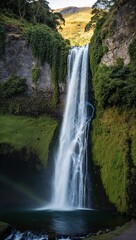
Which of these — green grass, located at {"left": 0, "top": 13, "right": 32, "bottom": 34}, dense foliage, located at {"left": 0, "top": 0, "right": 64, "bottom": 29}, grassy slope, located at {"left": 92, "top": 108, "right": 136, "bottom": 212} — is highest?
dense foliage, located at {"left": 0, "top": 0, "right": 64, "bottom": 29}

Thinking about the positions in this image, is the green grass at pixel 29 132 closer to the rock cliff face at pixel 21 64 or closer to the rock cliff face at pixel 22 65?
the rock cliff face at pixel 22 65

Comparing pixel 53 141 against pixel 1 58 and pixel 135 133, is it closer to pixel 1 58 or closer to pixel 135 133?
pixel 135 133

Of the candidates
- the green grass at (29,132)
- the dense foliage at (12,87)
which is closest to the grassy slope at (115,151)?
the green grass at (29,132)

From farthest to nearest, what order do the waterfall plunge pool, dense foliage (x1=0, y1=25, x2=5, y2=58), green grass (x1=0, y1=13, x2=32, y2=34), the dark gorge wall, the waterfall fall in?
green grass (x1=0, y1=13, x2=32, y2=34) < dense foliage (x1=0, y1=25, x2=5, y2=58) < the waterfall < the dark gorge wall < the waterfall plunge pool

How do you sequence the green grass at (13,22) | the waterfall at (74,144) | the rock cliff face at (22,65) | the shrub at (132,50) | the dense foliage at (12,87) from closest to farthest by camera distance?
the waterfall at (74,144) < the shrub at (132,50) < the dense foliage at (12,87) < the rock cliff face at (22,65) < the green grass at (13,22)

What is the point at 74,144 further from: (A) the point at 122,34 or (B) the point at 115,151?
(A) the point at 122,34

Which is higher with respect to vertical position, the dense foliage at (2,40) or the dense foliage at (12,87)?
the dense foliage at (2,40)

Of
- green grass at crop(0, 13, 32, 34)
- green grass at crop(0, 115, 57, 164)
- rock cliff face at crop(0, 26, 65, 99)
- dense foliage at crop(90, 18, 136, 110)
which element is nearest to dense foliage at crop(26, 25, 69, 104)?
rock cliff face at crop(0, 26, 65, 99)

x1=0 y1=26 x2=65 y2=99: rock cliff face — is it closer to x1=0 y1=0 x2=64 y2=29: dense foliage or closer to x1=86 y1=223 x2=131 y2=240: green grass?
x1=0 y1=0 x2=64 y2=29: dense foliage
